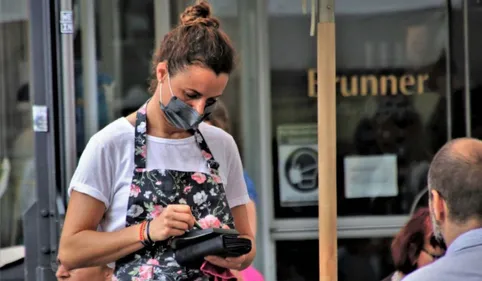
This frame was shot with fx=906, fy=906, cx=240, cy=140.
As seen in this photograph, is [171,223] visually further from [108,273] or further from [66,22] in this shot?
[66,22]

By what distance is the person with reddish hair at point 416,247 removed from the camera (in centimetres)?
351

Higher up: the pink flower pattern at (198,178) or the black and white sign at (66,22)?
the black and white sign at (66,22)

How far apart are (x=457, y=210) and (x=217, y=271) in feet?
2.38

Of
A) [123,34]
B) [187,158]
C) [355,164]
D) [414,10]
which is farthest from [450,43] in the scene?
[187,158]

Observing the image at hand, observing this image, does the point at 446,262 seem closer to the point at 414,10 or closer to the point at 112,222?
the point at 112,222

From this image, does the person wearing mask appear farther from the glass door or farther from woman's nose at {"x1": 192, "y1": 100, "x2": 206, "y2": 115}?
the glass door

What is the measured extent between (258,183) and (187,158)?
10.7 feet

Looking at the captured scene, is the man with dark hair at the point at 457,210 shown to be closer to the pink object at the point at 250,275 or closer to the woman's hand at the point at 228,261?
the woman's hand at the point at 228,261

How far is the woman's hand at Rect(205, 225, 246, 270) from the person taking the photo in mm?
2520

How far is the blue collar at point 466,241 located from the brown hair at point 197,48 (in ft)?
2.74

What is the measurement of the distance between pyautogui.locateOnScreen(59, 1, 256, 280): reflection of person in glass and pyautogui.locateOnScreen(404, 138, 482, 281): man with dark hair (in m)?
0.63

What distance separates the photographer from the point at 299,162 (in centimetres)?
579

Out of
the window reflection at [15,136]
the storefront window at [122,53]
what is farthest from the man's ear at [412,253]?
the window reflection at [15,136]

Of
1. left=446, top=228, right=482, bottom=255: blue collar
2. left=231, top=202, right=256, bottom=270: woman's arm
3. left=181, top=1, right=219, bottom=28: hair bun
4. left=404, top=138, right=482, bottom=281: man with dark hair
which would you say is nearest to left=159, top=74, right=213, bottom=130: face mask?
left=181, top=1, right=219, bottom=28: hair bun
